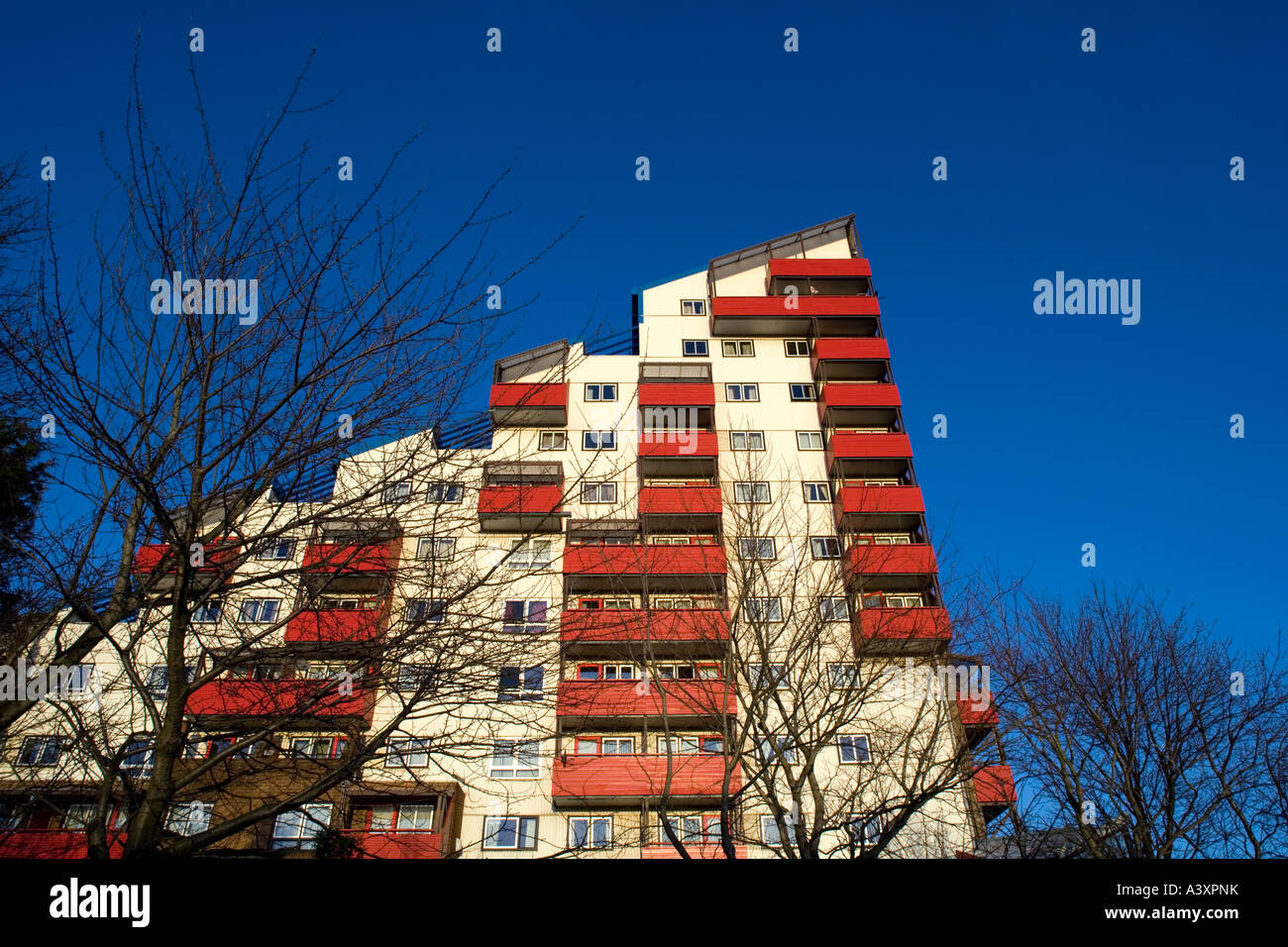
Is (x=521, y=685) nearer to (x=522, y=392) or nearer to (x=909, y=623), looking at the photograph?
(x=522, y=392)

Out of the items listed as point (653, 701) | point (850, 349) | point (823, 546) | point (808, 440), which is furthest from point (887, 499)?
point (653, 701)

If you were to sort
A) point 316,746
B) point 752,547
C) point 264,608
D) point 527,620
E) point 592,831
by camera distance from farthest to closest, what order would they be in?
point 264,608, point 592,831, point 752,547, point 316,746, point 527,620

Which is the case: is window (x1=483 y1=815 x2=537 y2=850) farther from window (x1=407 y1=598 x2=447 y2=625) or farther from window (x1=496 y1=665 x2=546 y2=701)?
window (x1=496 y1=665 x2=546 y2=701)

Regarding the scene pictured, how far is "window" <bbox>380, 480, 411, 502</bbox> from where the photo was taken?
6484 mm

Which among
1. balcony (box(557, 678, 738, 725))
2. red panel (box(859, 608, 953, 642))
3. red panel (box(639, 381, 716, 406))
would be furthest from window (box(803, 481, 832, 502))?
balcony (box(557, 678, 738, 725))

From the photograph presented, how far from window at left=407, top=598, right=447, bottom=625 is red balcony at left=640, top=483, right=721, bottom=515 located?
20.4m

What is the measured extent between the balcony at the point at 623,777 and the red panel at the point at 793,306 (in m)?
19.4

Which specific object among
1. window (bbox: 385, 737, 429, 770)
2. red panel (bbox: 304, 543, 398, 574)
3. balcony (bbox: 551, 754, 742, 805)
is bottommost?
balcony (bbox: 551, 754, 742, 805)

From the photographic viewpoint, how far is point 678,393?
1246 inches

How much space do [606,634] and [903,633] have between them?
13.3 m

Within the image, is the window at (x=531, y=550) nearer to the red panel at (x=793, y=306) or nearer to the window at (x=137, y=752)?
the window at (x=137, y=752)

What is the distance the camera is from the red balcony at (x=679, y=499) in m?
27.4
